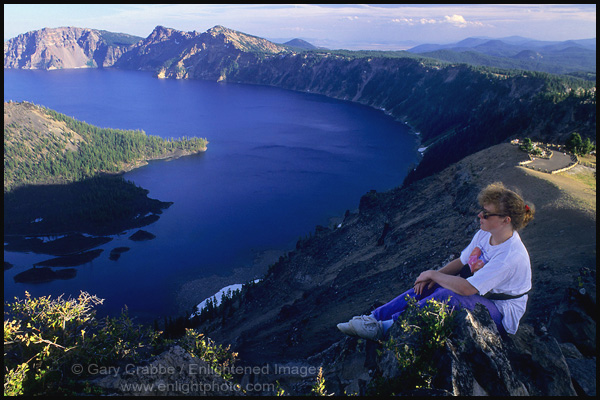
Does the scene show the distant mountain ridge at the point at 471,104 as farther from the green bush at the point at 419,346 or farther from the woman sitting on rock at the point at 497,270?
the green bush at the point at 419,346

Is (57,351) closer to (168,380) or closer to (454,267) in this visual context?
(168,380)

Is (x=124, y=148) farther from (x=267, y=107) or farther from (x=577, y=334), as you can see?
(x=577, y=334)

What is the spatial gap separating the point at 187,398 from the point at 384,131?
138 meters

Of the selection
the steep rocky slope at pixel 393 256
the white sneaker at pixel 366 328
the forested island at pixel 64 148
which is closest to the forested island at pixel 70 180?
the forested island at pixel 64 148

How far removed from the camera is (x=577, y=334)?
9.56 metres

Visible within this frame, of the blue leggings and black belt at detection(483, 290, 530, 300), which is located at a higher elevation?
black belt at detection(483, 290, 530, 300)

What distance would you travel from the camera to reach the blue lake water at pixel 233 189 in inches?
2039

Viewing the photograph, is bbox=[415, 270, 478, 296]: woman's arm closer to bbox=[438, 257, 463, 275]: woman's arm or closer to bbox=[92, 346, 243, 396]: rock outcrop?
bbox=[438, 257, 463, 275]: woman's arm

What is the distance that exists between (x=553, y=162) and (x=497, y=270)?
34.8 meters

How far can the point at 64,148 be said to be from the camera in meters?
99.4

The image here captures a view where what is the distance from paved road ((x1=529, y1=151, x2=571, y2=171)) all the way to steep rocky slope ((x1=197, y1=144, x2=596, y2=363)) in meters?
1.59

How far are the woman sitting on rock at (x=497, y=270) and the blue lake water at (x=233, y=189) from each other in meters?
42.5

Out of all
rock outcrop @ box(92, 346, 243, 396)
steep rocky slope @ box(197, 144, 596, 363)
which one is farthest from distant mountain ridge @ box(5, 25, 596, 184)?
rock outcrop @ box(92, 346, 243, 396)

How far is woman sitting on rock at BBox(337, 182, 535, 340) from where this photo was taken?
6.71 metres
